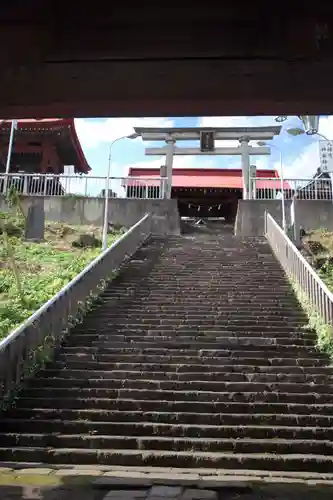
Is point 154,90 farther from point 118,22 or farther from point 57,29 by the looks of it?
point 57,29

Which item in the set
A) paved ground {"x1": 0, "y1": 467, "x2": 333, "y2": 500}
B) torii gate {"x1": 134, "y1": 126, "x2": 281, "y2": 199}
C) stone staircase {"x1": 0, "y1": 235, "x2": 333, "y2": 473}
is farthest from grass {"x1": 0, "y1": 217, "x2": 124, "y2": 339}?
torii gate {"x1": 134, "y1": 126, "x2": 281, "y2": 199}

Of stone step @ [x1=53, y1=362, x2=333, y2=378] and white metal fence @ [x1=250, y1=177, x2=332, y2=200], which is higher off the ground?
white metal fence @ [x1=250, y1=177, x2=332, y2=200]

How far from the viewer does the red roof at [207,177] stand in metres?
25.0

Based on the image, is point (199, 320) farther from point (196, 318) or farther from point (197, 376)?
point (197, 376)

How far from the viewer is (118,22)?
3.50m

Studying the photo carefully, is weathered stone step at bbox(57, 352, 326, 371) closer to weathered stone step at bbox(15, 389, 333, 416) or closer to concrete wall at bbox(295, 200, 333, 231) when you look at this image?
weathered stone step at bbox(15, 389, 333, 416)

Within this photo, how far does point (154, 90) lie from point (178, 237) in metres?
15.9

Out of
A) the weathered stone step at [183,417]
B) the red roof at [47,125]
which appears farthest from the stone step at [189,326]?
the red roof at [47,125]

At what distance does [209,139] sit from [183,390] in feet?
54.0

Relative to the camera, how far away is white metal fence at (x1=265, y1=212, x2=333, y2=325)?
965 centimetres

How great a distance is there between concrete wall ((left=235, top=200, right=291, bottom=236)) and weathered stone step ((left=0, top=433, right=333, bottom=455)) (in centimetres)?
1502

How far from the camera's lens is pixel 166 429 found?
21.2 feet

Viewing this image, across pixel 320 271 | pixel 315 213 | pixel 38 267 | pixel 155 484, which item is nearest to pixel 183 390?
pixel 155 484

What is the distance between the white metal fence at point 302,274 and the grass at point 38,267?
593cm
